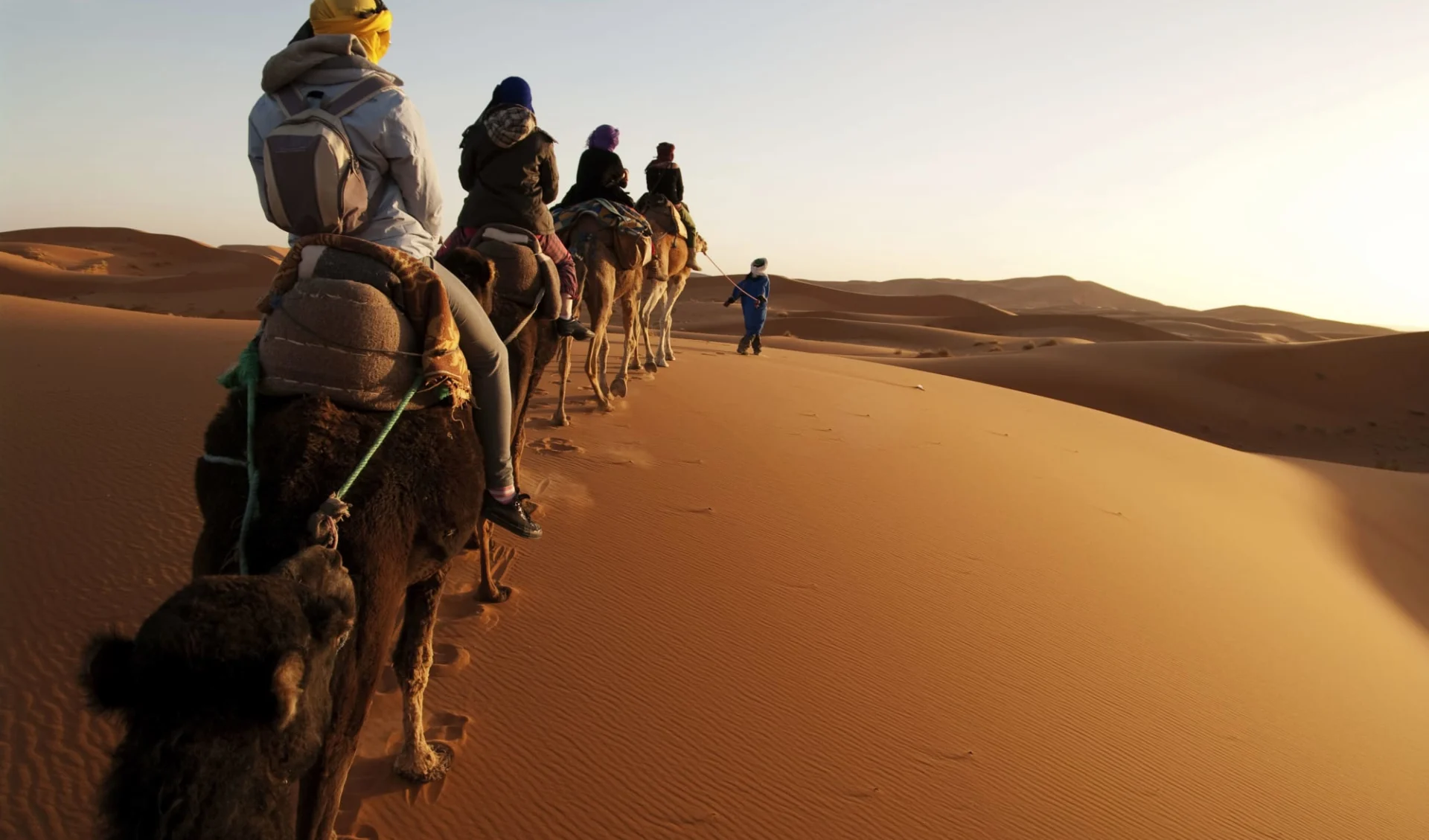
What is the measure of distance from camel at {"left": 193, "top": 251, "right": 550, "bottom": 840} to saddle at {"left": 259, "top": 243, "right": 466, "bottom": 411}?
0.06 metres

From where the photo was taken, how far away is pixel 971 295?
122 m

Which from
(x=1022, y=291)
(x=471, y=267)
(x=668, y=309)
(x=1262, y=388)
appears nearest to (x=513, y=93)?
(x=471, y=267)

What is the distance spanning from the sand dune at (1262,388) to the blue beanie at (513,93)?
65.3 ft

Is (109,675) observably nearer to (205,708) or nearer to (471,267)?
(205,708)

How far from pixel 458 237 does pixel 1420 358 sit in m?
31.7

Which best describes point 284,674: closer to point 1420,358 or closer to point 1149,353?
point 1149,353

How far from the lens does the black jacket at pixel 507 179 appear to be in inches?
192

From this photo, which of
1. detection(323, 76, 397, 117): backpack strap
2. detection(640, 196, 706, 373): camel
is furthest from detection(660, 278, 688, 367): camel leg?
detection(323, 76, 397, 117): backpack strap

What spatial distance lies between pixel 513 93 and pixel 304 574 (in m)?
3.82

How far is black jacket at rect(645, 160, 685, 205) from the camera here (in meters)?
10.5

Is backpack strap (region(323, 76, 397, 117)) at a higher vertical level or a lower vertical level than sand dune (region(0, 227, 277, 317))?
higher

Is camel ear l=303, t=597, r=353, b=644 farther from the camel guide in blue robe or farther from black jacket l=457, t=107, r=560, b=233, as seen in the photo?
Answer: the camel guide in blue robe

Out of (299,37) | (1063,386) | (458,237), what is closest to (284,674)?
(299,37)

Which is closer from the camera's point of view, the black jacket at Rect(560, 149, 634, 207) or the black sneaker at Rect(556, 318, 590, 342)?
the black sneaker at Rect(556, 318, 590, 342)
